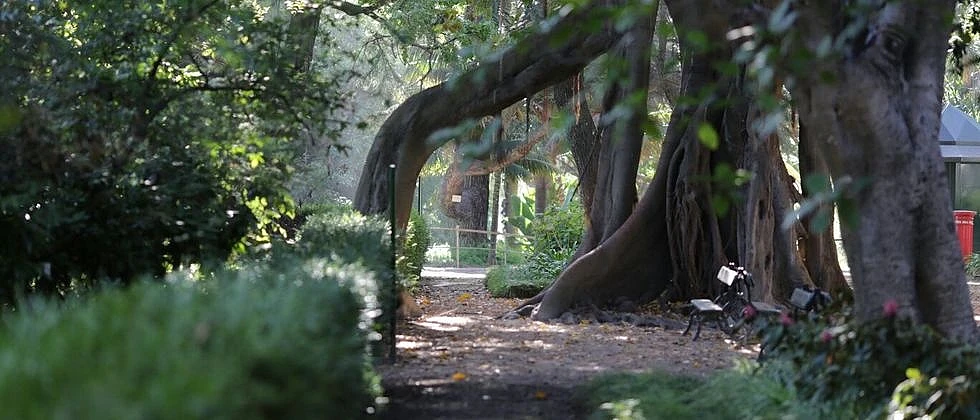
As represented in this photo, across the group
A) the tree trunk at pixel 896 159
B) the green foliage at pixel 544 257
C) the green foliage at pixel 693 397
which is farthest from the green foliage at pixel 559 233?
the tree trunk at pixel 896 159

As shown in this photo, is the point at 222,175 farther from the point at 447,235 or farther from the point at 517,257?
the point at 447,235

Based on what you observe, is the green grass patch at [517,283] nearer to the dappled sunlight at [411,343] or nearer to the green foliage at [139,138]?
the dappled sunlight at [411,343]

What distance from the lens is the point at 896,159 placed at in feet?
27.9

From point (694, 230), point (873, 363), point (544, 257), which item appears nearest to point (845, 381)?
point (873, 363)

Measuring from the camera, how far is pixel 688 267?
17344 mm

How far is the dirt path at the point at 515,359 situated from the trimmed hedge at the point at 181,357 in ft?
12.5

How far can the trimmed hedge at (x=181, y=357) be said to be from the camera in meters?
3.00

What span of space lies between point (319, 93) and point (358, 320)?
13.2ft

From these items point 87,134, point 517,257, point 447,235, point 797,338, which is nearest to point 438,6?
point 517,257

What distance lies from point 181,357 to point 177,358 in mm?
26

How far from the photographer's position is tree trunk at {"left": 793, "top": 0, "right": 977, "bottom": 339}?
27.5 ft

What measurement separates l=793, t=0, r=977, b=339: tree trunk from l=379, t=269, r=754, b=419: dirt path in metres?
2.37

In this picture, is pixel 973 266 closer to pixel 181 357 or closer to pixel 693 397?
pixel 693 397

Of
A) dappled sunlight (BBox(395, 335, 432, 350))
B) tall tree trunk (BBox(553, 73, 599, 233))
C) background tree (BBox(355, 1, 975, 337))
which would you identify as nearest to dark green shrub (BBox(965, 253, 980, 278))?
tall tree trunk (BBox(553, 73, 599, 233))
